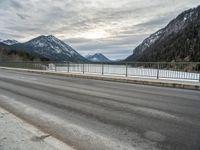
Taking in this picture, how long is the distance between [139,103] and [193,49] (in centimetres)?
11681

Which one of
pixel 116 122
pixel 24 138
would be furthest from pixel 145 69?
pixel 24 138

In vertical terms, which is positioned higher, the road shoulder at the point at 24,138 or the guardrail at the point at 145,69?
the guardrail at the point at 145,69

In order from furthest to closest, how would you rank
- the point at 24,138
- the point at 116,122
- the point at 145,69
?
the point at 145,69
the point at 116,122
the point at 24,138

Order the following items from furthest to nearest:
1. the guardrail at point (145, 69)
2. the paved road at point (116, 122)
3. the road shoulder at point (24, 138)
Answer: the guardrail at point (145, 69), the paved road at point (116, 122), the road shoulder at point (24, 138)

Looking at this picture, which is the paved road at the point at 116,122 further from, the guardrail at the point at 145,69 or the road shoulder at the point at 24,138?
the guardrail at the point at 145,69

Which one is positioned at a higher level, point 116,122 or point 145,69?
point 145,69

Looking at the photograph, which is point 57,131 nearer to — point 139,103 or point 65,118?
point 65,118

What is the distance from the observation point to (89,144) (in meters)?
4.37

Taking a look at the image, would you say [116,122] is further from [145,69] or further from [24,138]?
[145,69]

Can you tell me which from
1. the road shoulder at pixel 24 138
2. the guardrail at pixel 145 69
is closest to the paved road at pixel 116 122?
the road shoulder at pixel 24 138

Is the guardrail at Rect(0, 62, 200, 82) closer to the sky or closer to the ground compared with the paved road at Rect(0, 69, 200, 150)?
closer to the sky

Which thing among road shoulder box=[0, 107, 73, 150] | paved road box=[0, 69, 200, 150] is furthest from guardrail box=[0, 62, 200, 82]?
road shoulder box=[0, 107, 73, 150]

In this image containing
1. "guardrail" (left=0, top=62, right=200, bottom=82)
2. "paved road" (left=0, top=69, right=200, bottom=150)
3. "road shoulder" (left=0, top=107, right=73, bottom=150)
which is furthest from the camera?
"guardrail" (left=0, top=62, right=200, bottom=82)

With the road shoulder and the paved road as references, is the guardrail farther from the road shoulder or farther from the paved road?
the road shoulder
